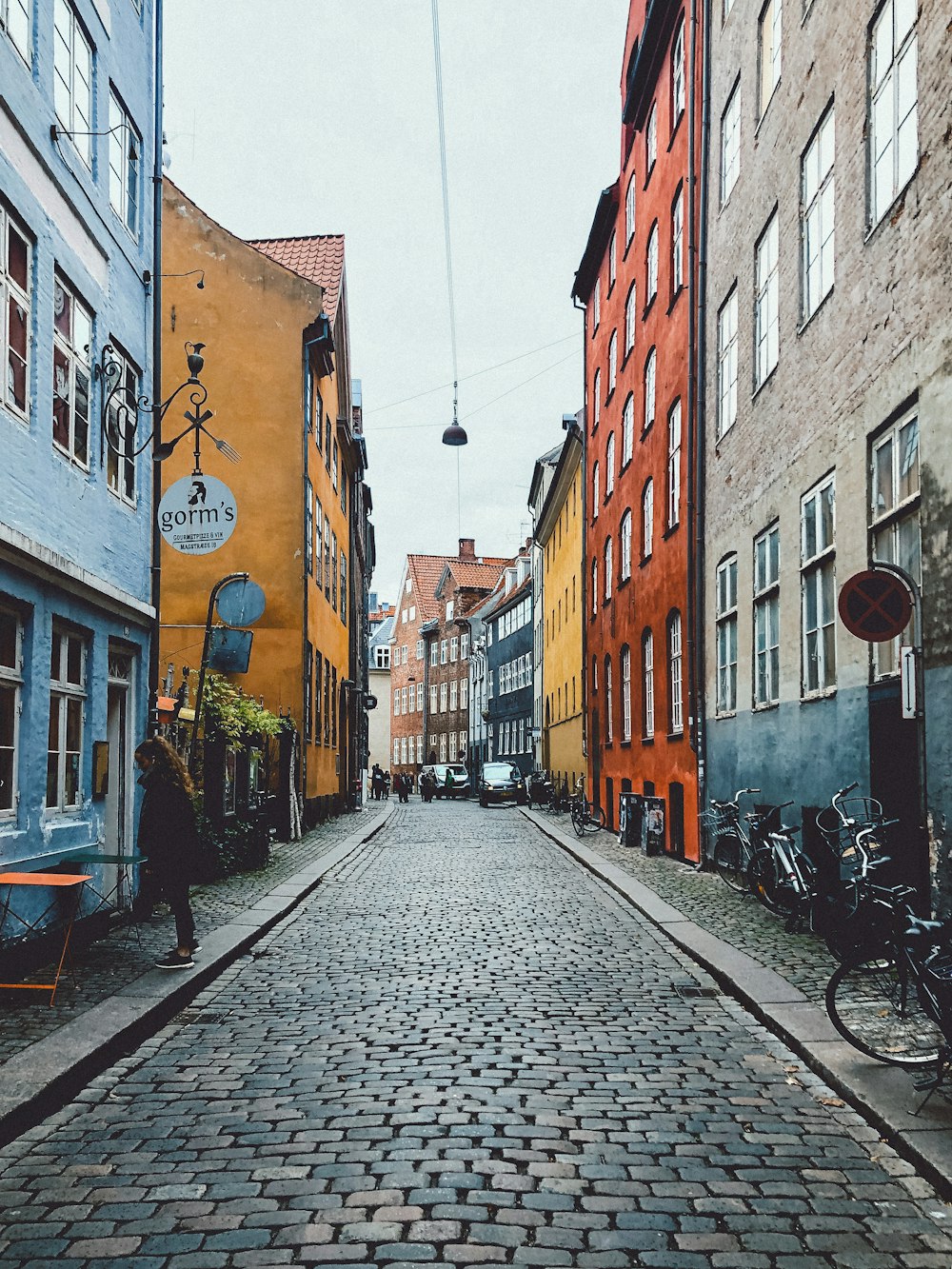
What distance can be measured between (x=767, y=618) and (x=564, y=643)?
26.9 meters

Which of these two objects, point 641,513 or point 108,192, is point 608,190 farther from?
point 108,192

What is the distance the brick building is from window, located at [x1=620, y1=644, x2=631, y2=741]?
26.5 feet

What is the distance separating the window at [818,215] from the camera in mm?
12328

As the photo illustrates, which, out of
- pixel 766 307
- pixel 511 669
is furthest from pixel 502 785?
pixel 766 307

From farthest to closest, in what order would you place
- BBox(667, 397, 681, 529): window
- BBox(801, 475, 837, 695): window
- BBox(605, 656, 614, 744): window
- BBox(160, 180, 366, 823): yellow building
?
BBox(605, 656, 614, 744): window → BBox(160, 180, 366, 823): yellow building → BBox(667, 397, 681, 529): window → BBox(801, 475, 837, 695): window

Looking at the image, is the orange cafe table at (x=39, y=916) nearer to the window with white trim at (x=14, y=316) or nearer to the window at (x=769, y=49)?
the window with white trim at (x=14, y=316)

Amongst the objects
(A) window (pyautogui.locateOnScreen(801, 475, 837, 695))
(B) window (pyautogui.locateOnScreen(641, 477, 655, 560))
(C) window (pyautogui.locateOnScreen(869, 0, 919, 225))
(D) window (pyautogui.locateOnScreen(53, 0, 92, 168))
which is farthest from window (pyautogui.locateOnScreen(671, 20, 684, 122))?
(D) window (pyautogui.locateOnScreen(53, 0, 92, 168))

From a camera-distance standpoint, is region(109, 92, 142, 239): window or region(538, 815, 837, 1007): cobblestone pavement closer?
region(538, 815, 837, 1007): cobblestone pavement

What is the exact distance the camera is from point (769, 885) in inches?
468

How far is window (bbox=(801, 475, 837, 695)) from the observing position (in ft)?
39.3

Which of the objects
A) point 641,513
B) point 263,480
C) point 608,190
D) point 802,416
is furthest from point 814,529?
point 608,190

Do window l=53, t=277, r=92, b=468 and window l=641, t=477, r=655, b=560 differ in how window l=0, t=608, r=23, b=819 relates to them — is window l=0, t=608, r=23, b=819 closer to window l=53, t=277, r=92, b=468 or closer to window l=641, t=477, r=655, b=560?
window l=53, t=277, r=92, b=468

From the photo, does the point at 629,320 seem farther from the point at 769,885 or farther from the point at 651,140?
the point at 769,885

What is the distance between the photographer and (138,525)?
43.9 feet
